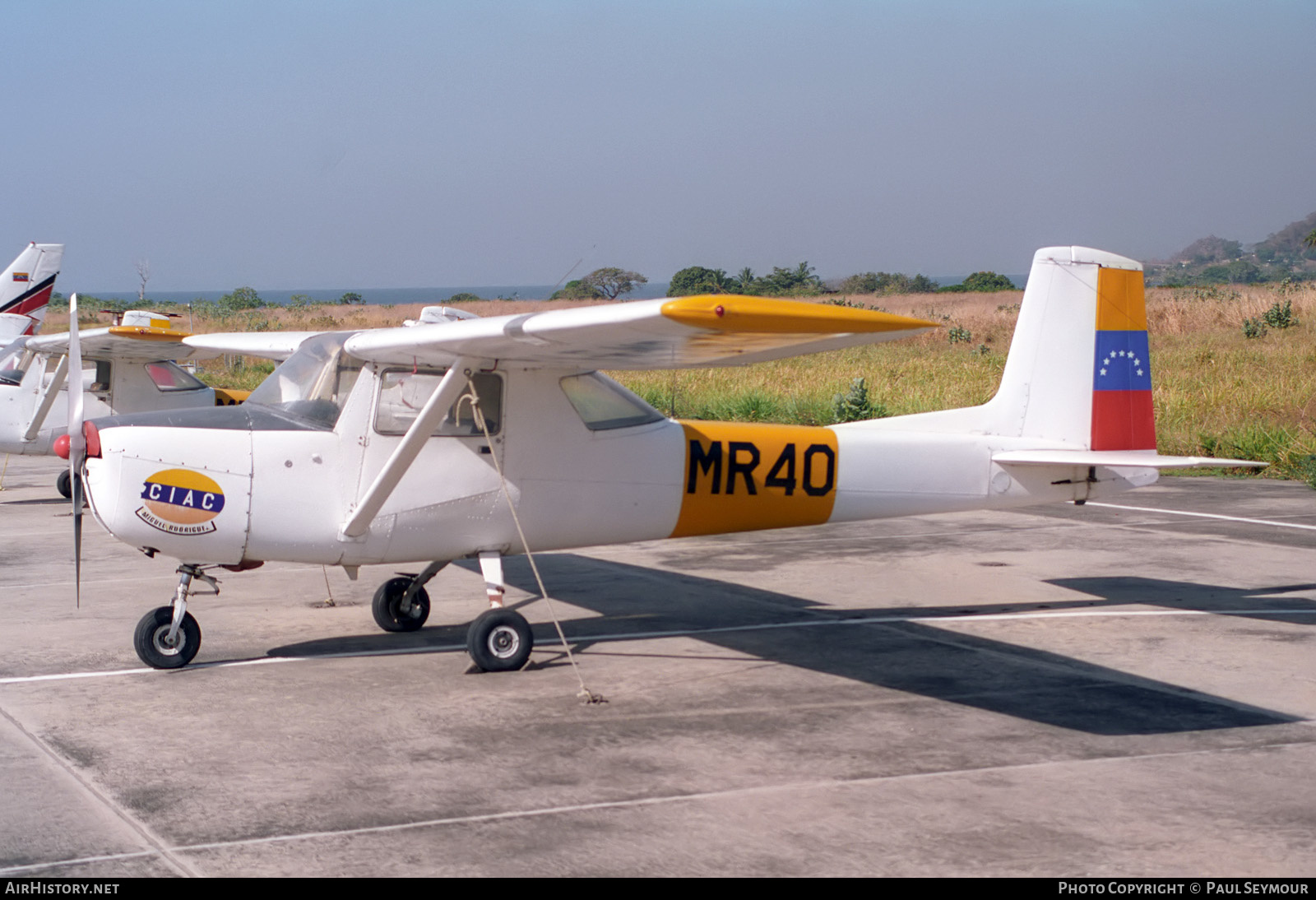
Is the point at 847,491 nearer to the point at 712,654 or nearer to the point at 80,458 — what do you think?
the point at 712,654

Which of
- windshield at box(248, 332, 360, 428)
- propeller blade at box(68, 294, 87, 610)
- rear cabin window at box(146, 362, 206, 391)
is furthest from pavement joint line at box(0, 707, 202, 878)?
rear cabin window at box(146, 362, 206, 391)

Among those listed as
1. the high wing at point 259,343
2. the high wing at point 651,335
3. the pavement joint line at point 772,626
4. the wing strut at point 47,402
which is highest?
the high wing at point 651,335

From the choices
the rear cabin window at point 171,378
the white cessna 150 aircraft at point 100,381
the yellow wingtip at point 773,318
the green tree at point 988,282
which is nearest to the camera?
the yellow wingtip at point 773,318

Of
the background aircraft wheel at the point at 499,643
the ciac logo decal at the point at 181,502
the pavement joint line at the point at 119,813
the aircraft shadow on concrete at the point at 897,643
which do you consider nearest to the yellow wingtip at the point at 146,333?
the aircraft shadow on concrete at the point at 897,643

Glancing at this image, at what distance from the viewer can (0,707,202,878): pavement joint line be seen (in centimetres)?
466

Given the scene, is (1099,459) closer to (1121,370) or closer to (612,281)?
(1121,370)

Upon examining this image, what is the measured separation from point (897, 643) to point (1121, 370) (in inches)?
115

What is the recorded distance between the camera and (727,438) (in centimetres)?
862

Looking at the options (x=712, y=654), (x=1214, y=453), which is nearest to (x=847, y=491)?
(x=712, y=654)

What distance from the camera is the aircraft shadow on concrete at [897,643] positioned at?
6695 mm

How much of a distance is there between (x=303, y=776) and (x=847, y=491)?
177 inches

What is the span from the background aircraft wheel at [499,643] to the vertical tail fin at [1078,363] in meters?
3.98

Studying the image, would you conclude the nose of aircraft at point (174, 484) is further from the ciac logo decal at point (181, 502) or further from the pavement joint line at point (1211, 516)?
the pavement joint line at point (1211, 516)

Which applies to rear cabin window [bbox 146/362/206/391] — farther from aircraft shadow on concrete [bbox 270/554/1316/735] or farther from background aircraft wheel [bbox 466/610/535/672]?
background aircraft wheel [bbox 466/610/535/672]
